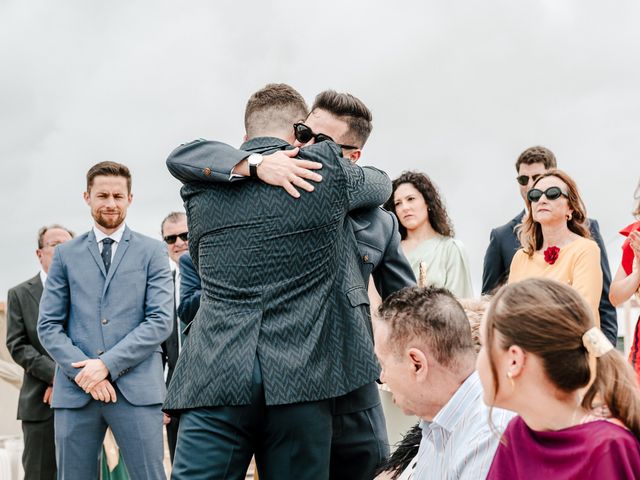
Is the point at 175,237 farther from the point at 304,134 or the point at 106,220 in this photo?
the point at 304,134

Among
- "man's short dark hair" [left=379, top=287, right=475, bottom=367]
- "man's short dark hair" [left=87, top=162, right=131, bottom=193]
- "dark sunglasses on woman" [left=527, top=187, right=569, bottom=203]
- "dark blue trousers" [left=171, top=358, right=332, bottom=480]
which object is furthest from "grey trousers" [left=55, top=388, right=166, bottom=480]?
"man's short dark hair" [left=379, top=287, right=475, bottom=367]

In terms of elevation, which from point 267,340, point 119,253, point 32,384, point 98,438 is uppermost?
point 119,253

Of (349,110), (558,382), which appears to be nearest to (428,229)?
(349,110)

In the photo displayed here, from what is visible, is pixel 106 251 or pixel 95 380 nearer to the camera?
pixel 95 380

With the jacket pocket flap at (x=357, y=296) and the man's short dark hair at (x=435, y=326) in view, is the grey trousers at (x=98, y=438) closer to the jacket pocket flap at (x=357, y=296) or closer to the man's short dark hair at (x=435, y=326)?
the jacket pocket flap at (x=357, y=296)

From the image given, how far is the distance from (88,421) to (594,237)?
2.93m

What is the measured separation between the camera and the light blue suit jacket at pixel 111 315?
466 centimetres

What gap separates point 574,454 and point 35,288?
5.36m

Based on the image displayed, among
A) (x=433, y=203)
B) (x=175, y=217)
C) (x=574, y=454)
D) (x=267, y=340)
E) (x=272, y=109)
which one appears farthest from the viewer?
(x=175, y=217)

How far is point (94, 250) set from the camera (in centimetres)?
492

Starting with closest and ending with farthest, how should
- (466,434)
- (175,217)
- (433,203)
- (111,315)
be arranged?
(466,434), (111,315), (433,203), (175,217)

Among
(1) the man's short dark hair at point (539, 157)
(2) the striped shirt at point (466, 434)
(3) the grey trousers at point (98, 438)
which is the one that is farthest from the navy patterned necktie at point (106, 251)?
(2) the striped shirt at point (466, 434)

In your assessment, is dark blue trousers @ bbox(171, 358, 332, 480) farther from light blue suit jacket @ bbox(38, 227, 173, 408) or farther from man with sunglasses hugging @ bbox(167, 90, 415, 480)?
light blue suit jacket @ bbox(38, 227, 173, 408)

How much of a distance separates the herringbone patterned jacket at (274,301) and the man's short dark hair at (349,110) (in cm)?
45
